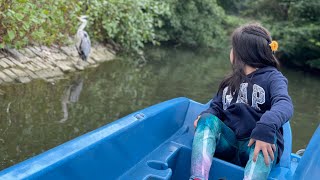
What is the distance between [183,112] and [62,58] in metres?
3.93

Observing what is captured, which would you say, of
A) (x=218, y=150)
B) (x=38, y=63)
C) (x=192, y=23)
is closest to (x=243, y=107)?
(x=218, y=150)

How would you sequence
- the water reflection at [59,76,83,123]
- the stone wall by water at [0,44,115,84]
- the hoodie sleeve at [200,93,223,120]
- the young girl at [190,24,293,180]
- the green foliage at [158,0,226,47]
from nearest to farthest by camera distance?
1. the young girl at [190,24,293,180]
2. the hoodie sleeve at [200,93,223,120]
3. the water reflection at [59,76,83,123]
4. the stone wall by water at [0,44,115,84]
5. the green foliage at [158,0,226,47]

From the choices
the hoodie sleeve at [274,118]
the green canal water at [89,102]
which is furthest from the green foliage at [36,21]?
the hoodie sleeve at [274,118]

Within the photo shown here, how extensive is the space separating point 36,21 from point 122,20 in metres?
3.70

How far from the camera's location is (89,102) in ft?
14.2

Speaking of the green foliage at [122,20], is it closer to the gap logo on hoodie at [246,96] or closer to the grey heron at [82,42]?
the grey heron at [82,42]

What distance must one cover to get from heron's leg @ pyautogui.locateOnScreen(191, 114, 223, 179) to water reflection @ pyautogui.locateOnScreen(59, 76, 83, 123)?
2.03 metres

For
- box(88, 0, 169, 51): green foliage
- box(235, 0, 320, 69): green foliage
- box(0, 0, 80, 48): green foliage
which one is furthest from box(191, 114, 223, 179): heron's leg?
box(235, 0, 320, 69): green foliage

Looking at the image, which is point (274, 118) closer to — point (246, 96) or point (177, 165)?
point (246, 96)

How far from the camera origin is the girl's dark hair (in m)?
1.86

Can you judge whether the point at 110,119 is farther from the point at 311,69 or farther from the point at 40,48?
the point at 311,69

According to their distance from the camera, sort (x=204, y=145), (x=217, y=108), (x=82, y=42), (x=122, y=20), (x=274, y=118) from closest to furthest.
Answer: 1. (x=274, y=118)
2. (x=204, y=145)
3. (x=217, y=108)
4. (x=82, y=42)
5. (x=122, y=20)

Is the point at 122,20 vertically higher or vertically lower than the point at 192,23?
higher

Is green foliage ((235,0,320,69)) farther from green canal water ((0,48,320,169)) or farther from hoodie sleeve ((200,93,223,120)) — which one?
hoodie sleeve ((200,93,223,120))
